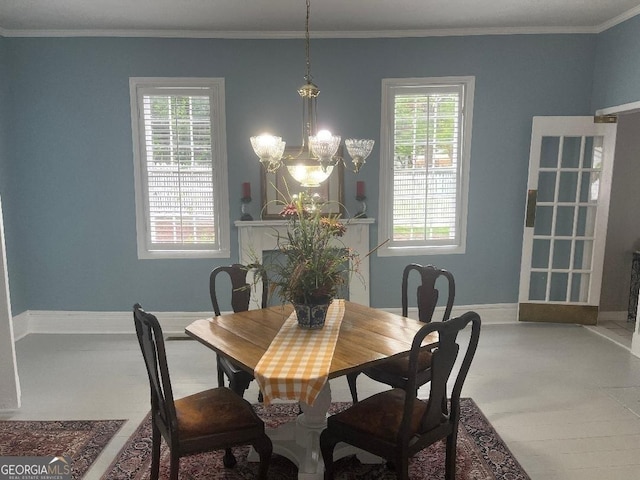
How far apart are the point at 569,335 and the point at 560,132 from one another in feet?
6.12

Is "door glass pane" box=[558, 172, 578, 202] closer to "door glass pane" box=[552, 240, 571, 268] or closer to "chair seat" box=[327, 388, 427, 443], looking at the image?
"door glass pane" box=[552, 240, 571, 268]

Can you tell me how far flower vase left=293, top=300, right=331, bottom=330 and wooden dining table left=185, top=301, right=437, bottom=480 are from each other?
13 cm

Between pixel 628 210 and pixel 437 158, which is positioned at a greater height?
pixel 437 158

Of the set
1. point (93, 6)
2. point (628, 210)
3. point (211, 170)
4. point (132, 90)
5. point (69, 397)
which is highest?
point (93, 6)

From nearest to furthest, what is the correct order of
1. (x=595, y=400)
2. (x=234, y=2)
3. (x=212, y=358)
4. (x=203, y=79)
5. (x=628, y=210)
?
1. (x=595, y=400)
2. (x=234, y=2)
3. (x=212, y=358)
4. (x=203, y=79)
5. (x=628, y=210)

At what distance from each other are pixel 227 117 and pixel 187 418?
9.69ft

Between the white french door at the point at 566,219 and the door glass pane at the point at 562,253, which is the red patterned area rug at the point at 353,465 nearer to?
the white french door at the point at 566,219

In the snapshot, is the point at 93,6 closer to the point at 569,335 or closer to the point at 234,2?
the point at 234,2

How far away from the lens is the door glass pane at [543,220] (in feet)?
14.8

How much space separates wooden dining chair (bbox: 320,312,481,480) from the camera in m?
1.83

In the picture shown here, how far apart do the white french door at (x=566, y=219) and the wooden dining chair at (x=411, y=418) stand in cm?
283

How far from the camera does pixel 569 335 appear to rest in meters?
4.27

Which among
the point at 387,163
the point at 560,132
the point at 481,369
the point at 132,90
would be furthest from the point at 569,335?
the point at 132,90

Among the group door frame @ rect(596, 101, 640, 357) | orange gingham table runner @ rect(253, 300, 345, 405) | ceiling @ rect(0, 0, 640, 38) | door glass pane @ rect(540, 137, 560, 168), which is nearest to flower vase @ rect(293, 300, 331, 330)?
orange gingham table runner @ rect(253, 300, 345, 405)
